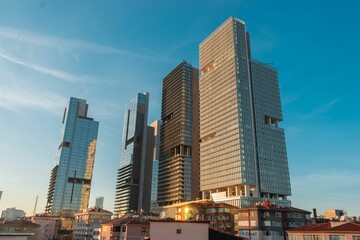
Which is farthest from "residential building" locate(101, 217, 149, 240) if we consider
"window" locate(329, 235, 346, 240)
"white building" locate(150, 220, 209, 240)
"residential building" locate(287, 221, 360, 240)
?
"white building" locate(150, 220, 209, 240)

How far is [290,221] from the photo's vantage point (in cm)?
10488

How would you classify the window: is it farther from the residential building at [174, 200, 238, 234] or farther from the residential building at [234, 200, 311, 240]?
the residential building at [174, 200, 238, 234]

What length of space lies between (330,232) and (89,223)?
136 metres

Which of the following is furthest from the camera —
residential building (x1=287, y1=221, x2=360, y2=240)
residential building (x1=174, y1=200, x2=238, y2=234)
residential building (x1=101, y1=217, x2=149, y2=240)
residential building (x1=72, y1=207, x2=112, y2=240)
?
residential building (x1=72, y1=207, x2=112, y2=240)

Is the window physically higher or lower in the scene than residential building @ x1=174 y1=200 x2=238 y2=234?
lower

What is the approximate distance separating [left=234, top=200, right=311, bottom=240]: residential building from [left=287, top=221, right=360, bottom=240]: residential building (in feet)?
108

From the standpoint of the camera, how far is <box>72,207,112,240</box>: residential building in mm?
165500

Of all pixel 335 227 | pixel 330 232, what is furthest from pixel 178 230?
pixel 335 227

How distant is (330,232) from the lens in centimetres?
6050

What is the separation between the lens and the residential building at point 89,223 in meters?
166

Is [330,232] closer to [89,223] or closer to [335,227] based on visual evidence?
[335,227]

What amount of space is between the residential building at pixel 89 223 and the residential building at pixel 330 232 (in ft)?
410

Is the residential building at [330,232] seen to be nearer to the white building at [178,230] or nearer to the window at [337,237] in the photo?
the window at [337,237]

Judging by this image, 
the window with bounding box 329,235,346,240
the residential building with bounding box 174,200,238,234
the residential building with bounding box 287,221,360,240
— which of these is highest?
the residential building with bounding box 174,200,238,234
